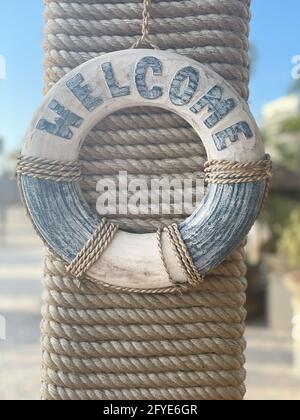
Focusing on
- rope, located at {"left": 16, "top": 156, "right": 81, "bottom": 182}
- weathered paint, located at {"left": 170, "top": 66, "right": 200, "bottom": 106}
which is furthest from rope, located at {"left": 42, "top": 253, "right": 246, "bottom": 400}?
weathered paint, located at {"left": 170, "top": 66, "right": 200, "bottom": 106}

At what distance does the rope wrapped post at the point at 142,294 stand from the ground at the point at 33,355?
1.77 metres

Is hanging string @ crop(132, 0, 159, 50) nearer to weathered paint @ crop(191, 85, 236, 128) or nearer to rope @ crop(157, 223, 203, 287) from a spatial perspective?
weathered paint @ crop(191, 85, 236, 128)

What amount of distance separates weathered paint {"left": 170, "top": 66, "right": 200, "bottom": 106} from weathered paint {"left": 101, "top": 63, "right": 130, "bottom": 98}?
0.05m

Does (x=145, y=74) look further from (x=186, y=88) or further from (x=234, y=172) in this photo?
(x=234, y=172)

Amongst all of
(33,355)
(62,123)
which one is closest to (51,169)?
(62,123)

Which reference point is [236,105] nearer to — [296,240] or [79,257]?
[79,257]

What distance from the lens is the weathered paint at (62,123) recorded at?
26.5 inches

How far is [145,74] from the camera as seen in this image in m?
0.66

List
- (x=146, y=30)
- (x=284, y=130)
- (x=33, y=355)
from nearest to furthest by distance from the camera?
(x=146, y=30), (x=33, y=355), (x=284, y=130)

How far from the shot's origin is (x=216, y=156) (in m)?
0.67

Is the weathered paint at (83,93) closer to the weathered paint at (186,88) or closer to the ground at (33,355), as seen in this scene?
the weathered paint at (186,88)

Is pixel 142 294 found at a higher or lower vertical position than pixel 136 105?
lower

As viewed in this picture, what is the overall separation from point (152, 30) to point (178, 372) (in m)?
0.41
